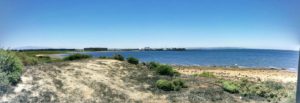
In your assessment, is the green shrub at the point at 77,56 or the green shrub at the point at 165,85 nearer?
the green shrub at the point at 165,85

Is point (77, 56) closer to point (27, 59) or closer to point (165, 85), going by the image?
point (27, 59)

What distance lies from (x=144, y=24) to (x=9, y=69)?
2150 millimetres

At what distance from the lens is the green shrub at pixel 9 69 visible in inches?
225

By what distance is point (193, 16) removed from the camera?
22.7 feet

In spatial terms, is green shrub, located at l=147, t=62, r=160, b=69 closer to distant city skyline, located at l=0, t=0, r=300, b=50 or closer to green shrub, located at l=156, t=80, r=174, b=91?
distant city skyline, located at l=0, t=0, r=300, b=50

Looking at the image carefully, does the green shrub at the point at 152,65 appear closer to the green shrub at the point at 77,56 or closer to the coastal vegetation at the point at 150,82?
the coastal vegetation at the point at 150,82

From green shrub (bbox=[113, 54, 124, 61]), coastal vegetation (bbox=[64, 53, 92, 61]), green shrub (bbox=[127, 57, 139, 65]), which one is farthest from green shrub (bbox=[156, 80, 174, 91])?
coastal vegetation (bbox=[64, 53, 92, 61])

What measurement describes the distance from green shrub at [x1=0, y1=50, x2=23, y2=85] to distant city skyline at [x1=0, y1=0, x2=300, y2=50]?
5.7 inches

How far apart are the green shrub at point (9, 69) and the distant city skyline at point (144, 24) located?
146 millimetres

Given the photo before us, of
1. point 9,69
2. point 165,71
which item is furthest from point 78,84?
point 165,71

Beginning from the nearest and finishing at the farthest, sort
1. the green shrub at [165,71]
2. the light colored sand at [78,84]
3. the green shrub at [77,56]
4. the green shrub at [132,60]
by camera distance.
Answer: the light colored sand at [78,84], the green shrub at [165,71], the green shrub at [77,56], the green shrub at [132,60]

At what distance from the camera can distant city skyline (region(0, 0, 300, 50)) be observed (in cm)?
611

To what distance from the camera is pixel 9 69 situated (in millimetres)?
6000

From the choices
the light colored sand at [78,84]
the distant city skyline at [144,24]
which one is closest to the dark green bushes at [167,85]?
the light colored sand at [78,84]
